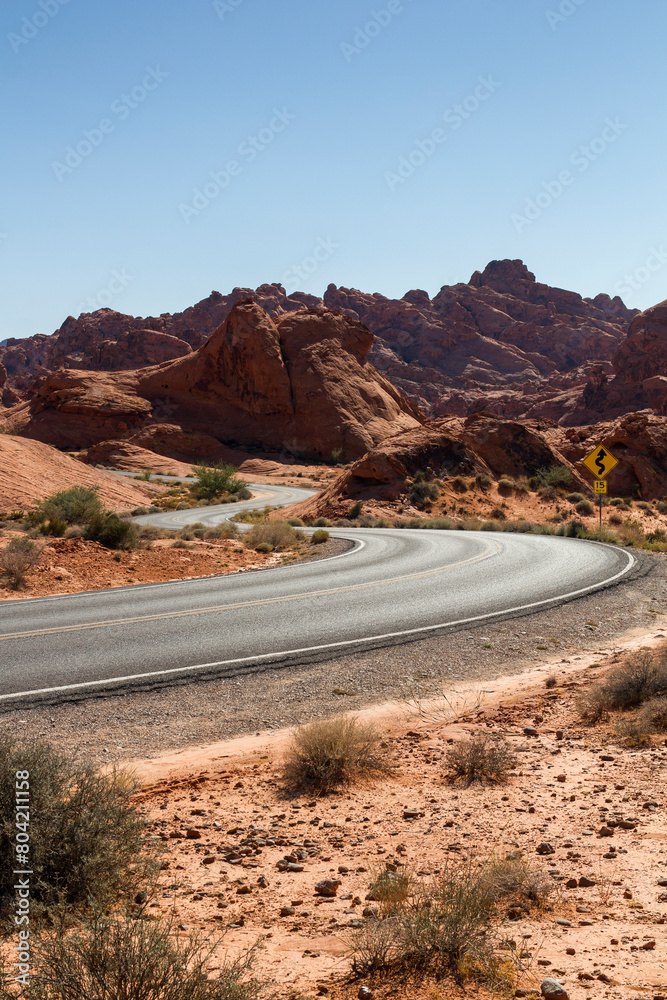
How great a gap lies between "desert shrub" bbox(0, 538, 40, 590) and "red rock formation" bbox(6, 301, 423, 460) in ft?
188

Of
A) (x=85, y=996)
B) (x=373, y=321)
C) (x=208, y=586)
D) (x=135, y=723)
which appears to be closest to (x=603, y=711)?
(x=135, y=723)

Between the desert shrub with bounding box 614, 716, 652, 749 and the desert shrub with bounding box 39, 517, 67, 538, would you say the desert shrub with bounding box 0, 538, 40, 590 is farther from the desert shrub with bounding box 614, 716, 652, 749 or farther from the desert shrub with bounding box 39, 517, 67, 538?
the desert shrub with bounding box 614, 716, 652, 749

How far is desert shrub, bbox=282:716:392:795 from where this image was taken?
528cm

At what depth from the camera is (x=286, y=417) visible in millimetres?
75938

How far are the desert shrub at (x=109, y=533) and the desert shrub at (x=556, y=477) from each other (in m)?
25.9

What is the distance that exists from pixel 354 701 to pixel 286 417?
69574 mm

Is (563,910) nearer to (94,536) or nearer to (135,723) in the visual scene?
(135,723)

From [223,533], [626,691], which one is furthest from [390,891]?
[223,533]

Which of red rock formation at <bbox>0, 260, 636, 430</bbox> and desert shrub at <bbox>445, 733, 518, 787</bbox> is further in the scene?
red rock formation at <bbox>0, 260, 636, 430</bbox>

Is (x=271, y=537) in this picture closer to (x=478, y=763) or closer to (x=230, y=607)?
(x=230, y=607)

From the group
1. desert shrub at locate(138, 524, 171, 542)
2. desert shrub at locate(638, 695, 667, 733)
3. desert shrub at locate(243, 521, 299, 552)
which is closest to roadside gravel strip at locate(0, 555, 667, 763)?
desert shrub at locate(638, 695, 667, 733)

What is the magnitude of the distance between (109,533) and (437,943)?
1710 cm

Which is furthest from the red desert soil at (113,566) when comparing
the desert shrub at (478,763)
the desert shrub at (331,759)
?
the desert shrub at (478,763)

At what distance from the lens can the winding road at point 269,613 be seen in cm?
816
